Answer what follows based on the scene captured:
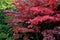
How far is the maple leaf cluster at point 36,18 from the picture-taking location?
6012 millimetres

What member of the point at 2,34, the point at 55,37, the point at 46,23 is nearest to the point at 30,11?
the point at 46,23

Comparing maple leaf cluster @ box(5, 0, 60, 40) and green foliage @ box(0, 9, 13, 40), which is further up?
maple leaf cluster @ box(5, 0, 60, 40)

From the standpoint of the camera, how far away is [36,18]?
5.95 metres

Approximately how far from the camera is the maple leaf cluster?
19.7ft

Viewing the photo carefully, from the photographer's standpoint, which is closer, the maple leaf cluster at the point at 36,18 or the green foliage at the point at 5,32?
the maple leaf cluster at the point at 36,18

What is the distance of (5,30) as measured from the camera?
28.4 feet

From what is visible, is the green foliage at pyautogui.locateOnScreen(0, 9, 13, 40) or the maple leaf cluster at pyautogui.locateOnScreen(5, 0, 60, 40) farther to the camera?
the green foliage at pyautogui.locateOnScreen(0, 9, 13, 40)

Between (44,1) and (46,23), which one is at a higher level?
(44,1)

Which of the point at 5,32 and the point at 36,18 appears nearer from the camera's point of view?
the point at 36,18

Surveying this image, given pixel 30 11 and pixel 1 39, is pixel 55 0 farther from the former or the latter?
pixel 1 39

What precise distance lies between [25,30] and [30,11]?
0.67m

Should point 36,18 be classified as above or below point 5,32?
above

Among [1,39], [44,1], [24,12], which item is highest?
[44,1]

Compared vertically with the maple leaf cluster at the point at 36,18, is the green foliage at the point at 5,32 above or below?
below
